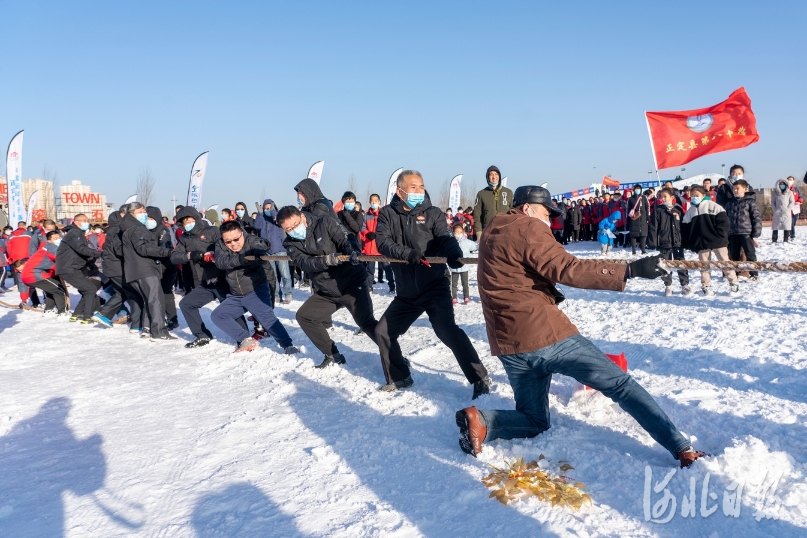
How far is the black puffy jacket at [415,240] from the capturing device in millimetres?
4801

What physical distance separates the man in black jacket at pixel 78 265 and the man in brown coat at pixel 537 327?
878cm

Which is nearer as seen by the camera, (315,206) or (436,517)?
(436,517)

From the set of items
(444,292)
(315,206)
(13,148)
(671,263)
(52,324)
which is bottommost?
(52,324)

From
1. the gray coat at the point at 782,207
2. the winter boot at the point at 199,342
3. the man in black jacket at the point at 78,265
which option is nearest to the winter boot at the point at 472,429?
the winter boot at the point at 199,342

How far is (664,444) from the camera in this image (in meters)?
3.17

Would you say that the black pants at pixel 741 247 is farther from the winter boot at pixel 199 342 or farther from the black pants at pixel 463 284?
the winter boot at pixel 199 342

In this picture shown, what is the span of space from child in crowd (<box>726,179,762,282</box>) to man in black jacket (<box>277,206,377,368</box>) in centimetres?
636

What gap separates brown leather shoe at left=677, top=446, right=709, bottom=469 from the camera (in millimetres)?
3096

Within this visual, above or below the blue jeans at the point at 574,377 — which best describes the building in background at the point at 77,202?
above

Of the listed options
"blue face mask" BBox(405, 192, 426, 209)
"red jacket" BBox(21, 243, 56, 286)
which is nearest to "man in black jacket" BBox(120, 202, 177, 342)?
"red jacket" BBox(21, 243, 56, 286)

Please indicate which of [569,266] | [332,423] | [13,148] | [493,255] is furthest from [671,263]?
[13,148]

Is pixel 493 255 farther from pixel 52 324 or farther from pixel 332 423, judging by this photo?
pixel 52 324

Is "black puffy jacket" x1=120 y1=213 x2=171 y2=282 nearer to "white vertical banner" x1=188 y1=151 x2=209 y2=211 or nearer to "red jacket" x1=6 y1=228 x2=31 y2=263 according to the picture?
"red jacket" x1=6 y1=228 x2=31 y2=263

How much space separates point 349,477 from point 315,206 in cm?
412
